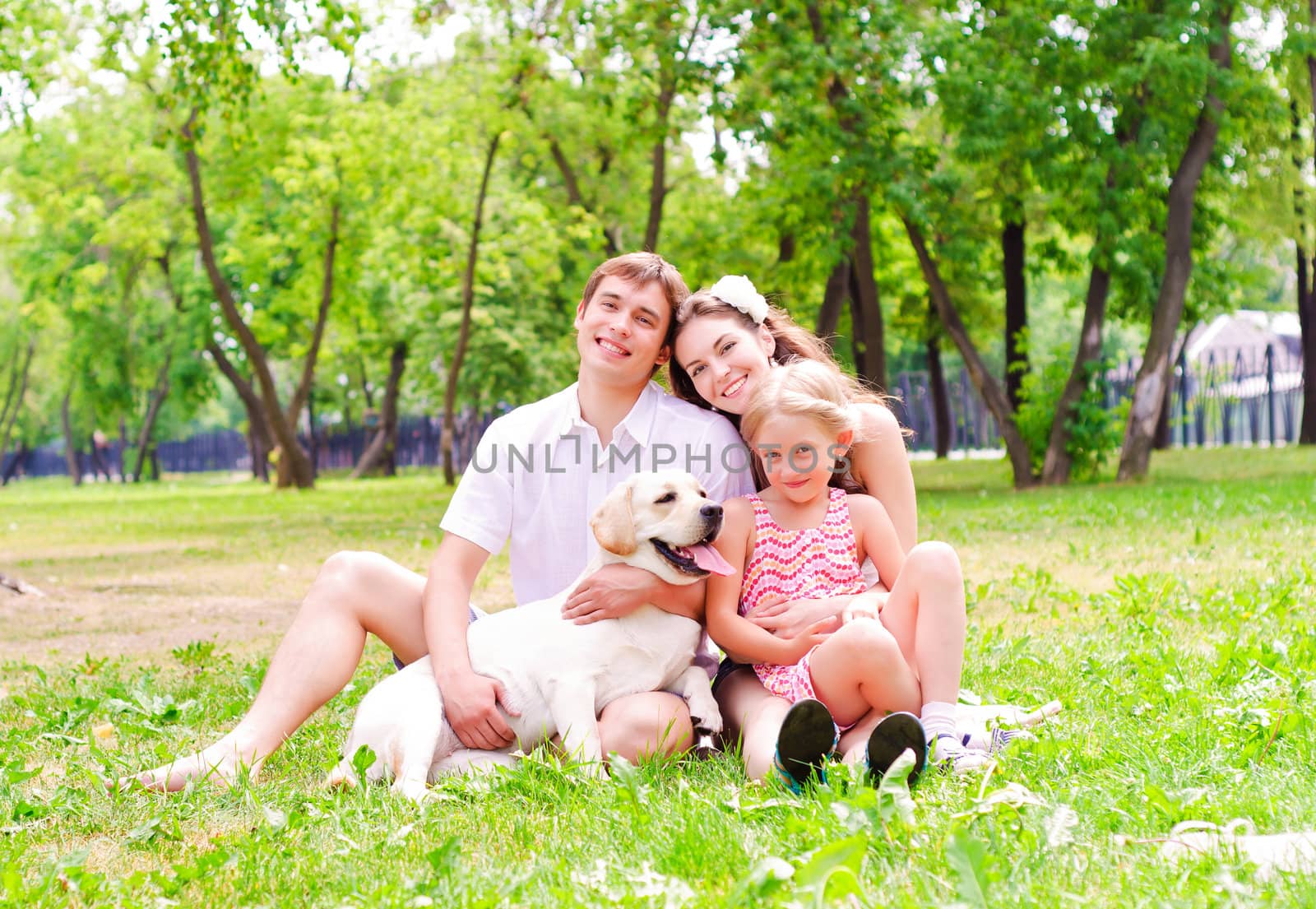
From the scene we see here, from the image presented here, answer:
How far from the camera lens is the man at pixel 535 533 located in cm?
378

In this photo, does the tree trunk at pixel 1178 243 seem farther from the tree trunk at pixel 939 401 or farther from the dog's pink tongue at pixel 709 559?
the dog's pink tongue at pixel 709 559

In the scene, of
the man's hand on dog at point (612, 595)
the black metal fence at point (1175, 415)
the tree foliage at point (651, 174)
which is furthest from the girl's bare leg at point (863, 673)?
the black metal fence at point (1175, 415)

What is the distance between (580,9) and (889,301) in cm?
1775

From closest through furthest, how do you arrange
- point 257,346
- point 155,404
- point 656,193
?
point 656,193 → point 257,346 → point 155,404

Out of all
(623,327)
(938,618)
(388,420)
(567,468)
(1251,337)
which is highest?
(1251,337)

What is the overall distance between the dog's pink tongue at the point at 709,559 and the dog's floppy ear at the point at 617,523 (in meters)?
0.19

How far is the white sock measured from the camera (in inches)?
136

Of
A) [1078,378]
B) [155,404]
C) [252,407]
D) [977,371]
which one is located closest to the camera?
[1078,378]

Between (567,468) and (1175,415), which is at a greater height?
(1175,415)

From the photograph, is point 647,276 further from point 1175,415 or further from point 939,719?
point 1175,415

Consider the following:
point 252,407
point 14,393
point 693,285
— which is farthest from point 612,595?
point 14,393

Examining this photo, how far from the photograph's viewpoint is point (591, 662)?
3721 millimetres

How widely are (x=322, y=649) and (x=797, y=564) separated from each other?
1.55 meters

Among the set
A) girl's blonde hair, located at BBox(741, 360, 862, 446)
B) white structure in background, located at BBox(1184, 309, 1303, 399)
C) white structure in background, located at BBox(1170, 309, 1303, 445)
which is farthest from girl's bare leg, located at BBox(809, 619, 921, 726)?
white structure in background, located at BBox(1184, 309, 1303, 399)
